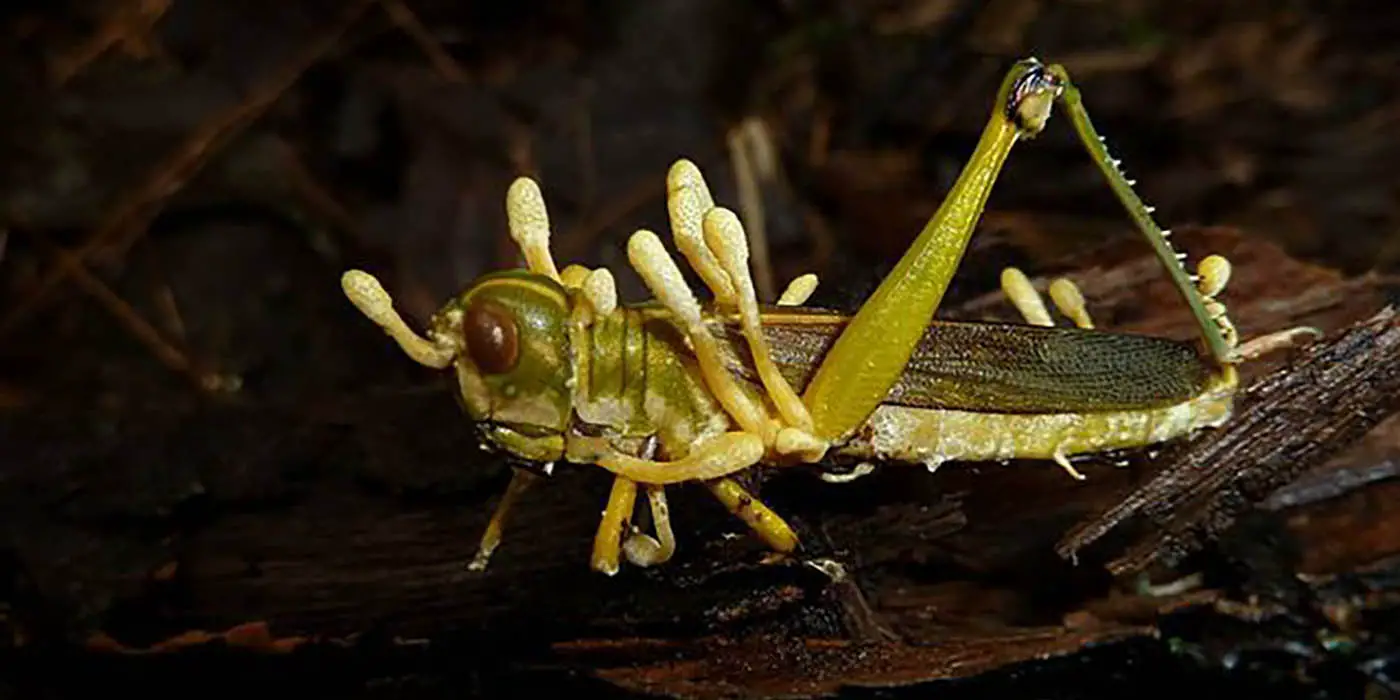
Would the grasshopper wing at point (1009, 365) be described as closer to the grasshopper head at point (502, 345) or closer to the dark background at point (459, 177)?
the grasshopper head at point (502, 345)

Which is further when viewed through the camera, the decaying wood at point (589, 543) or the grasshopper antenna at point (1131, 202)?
the decaying wood at point (589, 543)

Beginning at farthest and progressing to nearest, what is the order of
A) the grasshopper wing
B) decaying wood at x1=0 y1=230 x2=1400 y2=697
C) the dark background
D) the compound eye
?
the dark background, decaying wood at x1=0 y1=230 x2=1400 y2=697, the grasshopper wing, the compound eye

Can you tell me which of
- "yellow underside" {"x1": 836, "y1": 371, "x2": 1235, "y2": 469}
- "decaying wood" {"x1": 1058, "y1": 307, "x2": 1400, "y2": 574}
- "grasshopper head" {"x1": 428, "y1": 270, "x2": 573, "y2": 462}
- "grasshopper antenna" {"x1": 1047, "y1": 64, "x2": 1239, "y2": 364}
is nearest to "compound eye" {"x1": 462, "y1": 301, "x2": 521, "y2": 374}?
"grasshopper head" {"x1": 428, "y1": 270, "x2": 573, "y2": 462}

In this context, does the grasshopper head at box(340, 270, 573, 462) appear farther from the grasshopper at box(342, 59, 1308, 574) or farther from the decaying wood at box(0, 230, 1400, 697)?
the decaying wood at box(0, 230, 1400, 697)

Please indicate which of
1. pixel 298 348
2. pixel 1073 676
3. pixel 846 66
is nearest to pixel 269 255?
pixel 298 348

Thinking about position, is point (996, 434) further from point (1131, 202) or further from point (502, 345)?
point (502, 345)

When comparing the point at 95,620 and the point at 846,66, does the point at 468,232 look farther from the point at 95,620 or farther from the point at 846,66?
A: the point at 95,620

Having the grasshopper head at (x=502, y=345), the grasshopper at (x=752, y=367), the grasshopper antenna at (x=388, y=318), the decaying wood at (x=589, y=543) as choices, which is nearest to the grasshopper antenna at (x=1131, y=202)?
the grasshopper at (x=752, y=367)
